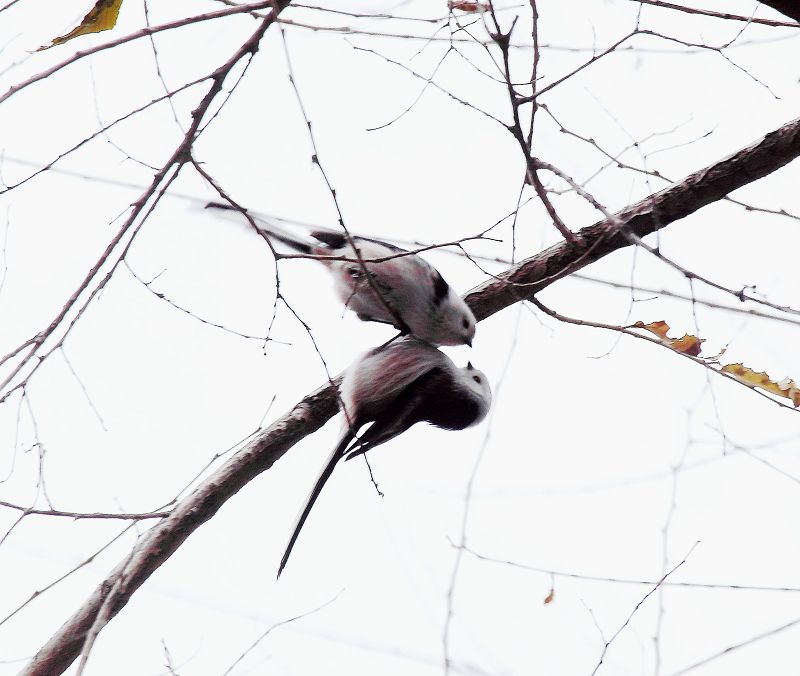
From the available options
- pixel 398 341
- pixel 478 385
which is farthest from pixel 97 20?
pixel 478 385

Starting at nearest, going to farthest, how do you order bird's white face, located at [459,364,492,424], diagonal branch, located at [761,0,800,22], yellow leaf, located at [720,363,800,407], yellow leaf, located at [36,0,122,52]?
diagonal branch, located at [761,0,800,22] → yellow leaf, located at [36,0,122,52] → yellow leaf, located at [720,363,800,407] → bird's white face, located at [459,364,492,424]

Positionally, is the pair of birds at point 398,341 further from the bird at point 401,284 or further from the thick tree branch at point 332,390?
the thick tree branch at point 332,390

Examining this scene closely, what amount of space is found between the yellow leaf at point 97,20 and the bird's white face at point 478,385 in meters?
1.22

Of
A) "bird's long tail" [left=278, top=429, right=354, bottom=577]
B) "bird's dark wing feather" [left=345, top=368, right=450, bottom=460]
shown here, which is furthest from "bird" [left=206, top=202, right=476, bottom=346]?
"bird's long tail" [left=278, top=429, right=354, bottom=577]

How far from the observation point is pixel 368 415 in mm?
2172

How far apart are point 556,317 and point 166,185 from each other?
0.99 metres

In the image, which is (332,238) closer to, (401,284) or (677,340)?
(401,284)

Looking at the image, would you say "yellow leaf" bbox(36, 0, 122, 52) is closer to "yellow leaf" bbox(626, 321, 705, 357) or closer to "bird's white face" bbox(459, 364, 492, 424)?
"bird's white face" bbox(459, 364, 492, 424)

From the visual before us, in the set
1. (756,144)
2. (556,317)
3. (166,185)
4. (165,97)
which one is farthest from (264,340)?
(756,144)

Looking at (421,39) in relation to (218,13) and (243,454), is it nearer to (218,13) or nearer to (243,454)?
(218,13)

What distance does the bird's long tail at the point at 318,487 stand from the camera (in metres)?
1.99

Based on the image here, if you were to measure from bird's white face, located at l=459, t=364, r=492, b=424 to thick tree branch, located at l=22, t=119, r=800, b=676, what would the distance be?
161mm

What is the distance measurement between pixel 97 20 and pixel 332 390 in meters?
1.03

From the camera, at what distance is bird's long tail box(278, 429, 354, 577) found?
199cm
